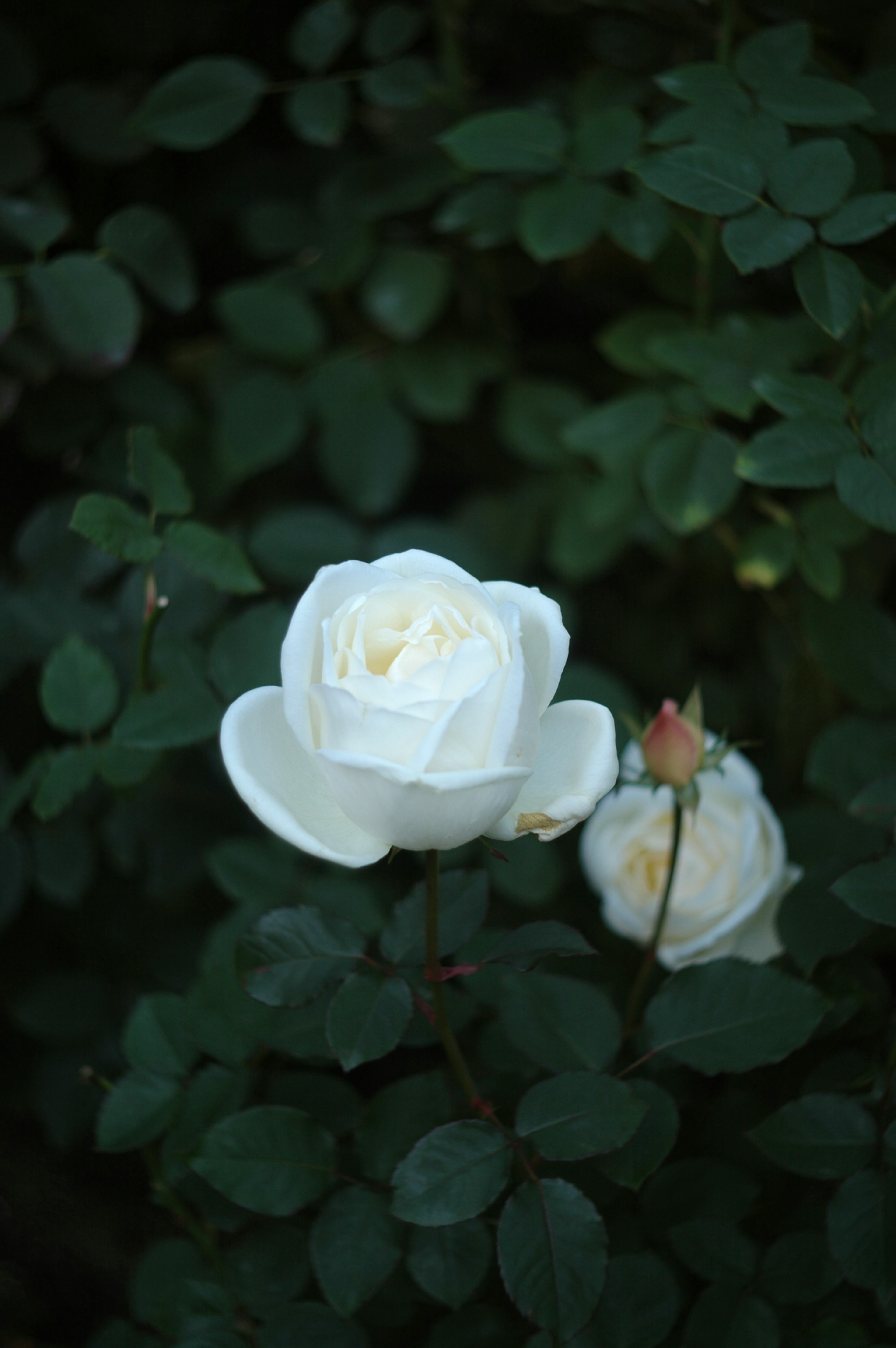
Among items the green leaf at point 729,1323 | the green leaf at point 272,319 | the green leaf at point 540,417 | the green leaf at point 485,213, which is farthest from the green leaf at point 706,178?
the green leaf at point 729,1323

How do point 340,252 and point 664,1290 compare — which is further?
point 340,252

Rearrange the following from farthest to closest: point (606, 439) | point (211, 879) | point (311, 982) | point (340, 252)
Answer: point (211, 879) < point (340, 252) < point (606, 439) < point (311, 982)

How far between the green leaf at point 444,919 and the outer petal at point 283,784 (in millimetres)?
123

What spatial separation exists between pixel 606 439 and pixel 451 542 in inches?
Answer: 7.7

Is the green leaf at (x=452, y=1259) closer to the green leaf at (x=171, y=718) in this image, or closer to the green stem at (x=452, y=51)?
the green leaf at (x=171, y=718)

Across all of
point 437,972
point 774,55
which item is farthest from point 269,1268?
point 774,55

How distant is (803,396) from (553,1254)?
0.61 meters

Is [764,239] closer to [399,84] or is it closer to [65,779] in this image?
[399,84]

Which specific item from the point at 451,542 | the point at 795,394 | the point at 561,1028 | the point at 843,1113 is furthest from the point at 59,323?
the point at 843,1113

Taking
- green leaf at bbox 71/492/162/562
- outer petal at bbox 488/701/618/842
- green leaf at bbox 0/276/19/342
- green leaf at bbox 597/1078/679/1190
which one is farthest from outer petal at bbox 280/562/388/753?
green leaf at bbox 0/276/19/342

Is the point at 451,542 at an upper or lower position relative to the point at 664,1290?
upper

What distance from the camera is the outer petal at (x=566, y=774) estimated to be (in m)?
0.49

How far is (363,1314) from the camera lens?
2.21ft

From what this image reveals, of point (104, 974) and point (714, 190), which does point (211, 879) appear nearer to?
point (104, 974)
